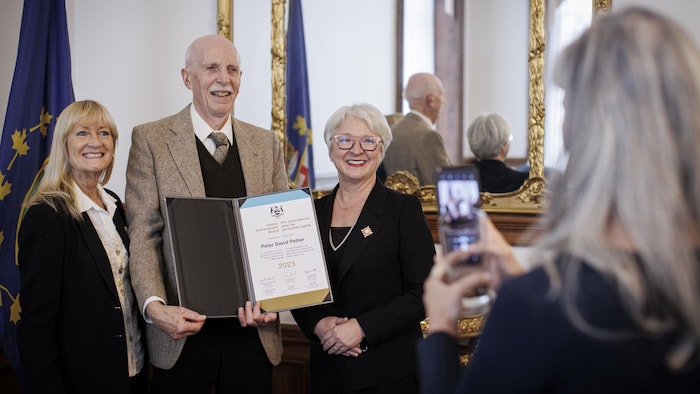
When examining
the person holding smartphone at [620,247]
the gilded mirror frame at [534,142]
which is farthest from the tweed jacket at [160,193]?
the person holding smartphone at [620,247]

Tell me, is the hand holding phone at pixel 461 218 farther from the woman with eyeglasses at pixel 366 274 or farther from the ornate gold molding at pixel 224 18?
the ornate gold molding at pixel 224 18

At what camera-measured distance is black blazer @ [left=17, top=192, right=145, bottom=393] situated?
2.27 m

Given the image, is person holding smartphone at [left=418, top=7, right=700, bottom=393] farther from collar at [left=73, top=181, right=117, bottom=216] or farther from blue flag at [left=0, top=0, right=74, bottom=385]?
blue flag at [left=0, top=0, right=74, bottom=385]

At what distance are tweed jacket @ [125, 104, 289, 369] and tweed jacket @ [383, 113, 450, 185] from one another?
995mm

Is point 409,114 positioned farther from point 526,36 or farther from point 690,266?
point 690,266

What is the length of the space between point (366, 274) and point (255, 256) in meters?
0.39

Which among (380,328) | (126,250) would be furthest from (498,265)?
(126,250)

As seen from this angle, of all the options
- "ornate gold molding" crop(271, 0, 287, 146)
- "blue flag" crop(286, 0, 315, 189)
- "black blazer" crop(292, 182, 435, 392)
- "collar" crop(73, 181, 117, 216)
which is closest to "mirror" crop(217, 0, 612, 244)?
"black blazer" crop(292, 182, 435, 392)

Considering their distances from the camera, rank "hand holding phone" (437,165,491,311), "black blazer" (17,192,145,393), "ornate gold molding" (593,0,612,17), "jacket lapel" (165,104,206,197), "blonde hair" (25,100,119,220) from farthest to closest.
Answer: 1. "ornate gold molding" (593,0,612,17)
2. "jacket lapel" (165,104,206,197)
3. "blonde hair" (25,100,119,220)
4. "black blazer" (17,192,145,393)
5. "hand holding phone" (437,165,491,311)

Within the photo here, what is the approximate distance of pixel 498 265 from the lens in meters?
1.31

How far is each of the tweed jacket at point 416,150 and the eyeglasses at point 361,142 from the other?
89 centimetres

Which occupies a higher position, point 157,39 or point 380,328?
point 157,39

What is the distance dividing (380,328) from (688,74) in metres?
1.55

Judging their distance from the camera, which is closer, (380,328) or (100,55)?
(380,328)
